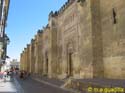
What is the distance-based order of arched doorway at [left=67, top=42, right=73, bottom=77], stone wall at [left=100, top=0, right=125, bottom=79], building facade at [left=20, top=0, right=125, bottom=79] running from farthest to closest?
arched doorway at [left=67, top=42, right=73, bottom=77]
building facade at [left=20, top=0, right=125, bottom=79]
stone wall at [left=100, top=0, right=125, bottom=79]

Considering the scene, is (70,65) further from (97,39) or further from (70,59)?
(97,39)

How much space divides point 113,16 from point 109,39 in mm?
1363

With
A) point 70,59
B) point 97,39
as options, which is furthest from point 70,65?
point 97,39

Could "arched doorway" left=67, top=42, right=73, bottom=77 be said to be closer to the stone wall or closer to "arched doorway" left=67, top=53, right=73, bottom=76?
"arched doorway" left=67, top=53, right=73, bottom=76

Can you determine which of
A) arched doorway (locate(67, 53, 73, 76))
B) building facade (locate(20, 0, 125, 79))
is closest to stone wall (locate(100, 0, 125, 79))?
building facade (locate(20, 0, 125, 79))

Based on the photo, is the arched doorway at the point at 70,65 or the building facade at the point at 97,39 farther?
the arched doorway at the point at 70,65

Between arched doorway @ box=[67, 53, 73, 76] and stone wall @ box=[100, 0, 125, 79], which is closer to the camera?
stone wall @ box=[100, 0, 125, 79]

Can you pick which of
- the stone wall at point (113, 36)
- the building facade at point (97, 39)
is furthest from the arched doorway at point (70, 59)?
the stone wall at point (113, 36)

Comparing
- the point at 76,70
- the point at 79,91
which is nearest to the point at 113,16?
the point at 79,91

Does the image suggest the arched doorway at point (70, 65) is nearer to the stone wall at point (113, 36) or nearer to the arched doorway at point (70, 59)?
the arched doorway at point (70, 59)

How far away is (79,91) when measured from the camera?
13.1 m

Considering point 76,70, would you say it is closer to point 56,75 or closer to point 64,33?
point 64,33

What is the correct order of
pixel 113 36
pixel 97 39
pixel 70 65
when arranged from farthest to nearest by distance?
pixel 70 65 → pixel 97 39 → pixel 113 36

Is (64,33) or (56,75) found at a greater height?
(64,33)
